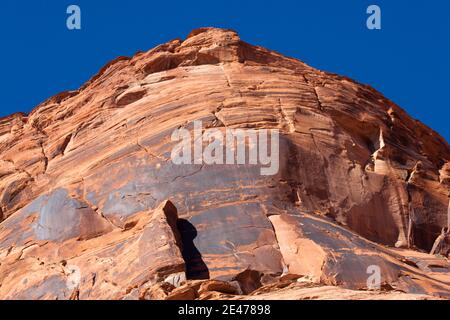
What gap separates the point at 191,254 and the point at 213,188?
2.92 meters

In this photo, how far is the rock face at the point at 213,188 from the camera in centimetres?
2633

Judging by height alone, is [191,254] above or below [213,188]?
below

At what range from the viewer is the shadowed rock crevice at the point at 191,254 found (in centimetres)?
2602

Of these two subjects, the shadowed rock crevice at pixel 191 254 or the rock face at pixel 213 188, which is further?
the rock face at pixel 213 188

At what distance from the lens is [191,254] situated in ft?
87.9

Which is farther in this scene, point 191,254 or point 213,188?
point 213,188

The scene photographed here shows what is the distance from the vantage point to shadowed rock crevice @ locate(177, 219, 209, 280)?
85.4 feet

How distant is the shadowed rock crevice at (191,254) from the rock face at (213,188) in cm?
5

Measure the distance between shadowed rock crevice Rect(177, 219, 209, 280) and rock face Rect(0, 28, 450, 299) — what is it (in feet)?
0.15

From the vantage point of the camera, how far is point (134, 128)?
32.3m

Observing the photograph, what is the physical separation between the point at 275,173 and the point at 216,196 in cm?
194

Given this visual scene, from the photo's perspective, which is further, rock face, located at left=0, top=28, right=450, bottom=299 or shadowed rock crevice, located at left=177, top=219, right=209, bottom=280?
rock face, located at left=0, top=28, right=450, bottom=299

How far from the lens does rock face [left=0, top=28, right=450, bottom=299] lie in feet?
86.4
